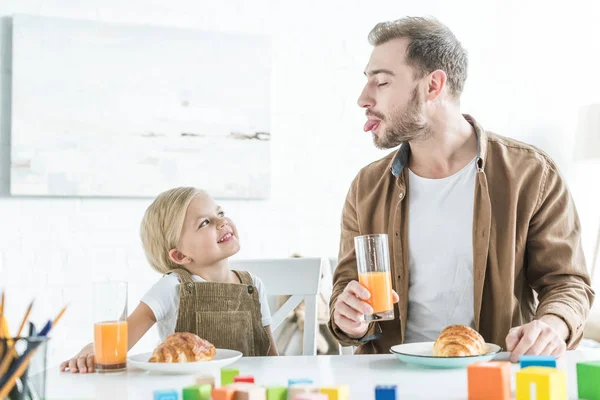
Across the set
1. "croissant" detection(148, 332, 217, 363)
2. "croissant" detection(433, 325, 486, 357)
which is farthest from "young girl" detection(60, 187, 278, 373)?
"croissant" detection(433, 325, 486, 357)

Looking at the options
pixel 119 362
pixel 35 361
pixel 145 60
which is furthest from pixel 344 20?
pixel 35 361

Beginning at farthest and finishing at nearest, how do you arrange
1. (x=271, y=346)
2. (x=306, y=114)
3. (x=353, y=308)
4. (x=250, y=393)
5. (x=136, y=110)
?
1. (x=306, y=114)
2. (x=136, y=110)
3. (x=271, y=346)
4. (x=353, y=308)
5. (x=250, y=393)

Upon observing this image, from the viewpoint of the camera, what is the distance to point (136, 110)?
3113 mm

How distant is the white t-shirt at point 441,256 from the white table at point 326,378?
392 millimetres

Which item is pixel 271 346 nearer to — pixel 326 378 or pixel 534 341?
pixel 326 378

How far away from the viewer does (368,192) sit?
2049 millimetres

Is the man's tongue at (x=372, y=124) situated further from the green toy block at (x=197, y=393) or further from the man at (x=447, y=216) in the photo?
the green toy block at (x=197, y=393)

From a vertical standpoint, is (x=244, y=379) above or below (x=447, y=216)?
below

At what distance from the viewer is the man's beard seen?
202 centimetres

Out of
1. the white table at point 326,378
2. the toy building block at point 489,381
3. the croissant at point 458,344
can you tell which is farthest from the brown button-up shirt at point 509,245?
the toy building block at point 489,381

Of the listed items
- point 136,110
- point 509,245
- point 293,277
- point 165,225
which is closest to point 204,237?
point 165,225

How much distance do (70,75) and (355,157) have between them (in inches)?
52.6

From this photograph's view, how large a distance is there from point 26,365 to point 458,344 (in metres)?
0.79

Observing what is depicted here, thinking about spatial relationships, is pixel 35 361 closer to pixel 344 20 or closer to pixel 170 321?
pixel 170 321
